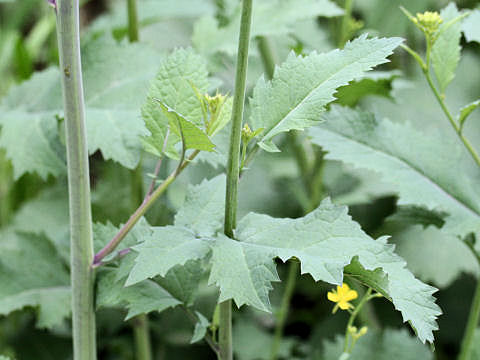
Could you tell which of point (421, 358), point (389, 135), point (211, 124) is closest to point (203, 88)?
point (211, 124)

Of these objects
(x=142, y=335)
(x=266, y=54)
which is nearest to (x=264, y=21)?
(x=266, y=54)

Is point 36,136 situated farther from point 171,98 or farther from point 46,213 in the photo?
point 46,213

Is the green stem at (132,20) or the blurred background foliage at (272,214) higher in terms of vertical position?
the green stem at (132,20)

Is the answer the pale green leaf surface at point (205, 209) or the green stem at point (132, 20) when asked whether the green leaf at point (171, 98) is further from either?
the green stem at point (132, 20)

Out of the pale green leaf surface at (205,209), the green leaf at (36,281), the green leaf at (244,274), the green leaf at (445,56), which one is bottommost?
the green leaf at (36,281)

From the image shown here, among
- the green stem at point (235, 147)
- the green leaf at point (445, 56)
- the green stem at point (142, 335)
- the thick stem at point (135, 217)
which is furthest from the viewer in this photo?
the green stem at point (142, 335)

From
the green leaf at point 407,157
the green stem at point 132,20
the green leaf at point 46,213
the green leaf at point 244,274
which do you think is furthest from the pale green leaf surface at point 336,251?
the green leaf at point 46,213
